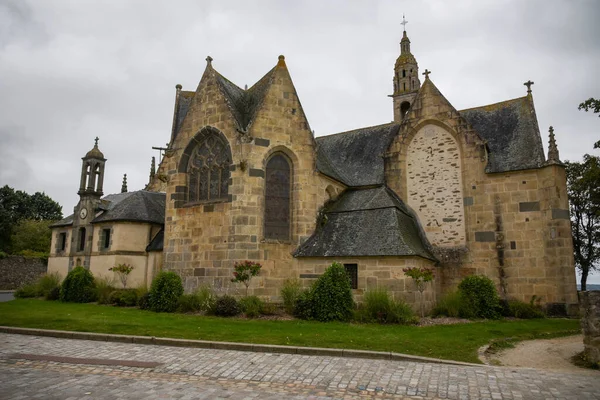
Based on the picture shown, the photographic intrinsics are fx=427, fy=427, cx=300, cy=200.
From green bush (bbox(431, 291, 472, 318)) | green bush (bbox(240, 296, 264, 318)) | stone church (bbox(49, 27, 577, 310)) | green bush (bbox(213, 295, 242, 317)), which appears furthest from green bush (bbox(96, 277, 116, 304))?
green bush (bbox(431, 291, 472, 318))

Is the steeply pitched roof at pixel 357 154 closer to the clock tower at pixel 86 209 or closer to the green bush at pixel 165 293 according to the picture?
the green bush at pixel 165 293

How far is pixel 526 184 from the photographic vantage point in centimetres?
1817

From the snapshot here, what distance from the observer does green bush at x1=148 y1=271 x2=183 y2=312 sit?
16703mm

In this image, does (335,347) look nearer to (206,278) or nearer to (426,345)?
(426,345)

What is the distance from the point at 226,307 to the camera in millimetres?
15211

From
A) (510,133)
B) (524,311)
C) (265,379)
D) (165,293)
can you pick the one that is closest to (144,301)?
(165,293)

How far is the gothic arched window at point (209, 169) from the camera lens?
18.6 metres

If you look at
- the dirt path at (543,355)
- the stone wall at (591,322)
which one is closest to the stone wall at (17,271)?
the dirt path at (543,355)

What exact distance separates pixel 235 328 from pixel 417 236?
33.2 feet

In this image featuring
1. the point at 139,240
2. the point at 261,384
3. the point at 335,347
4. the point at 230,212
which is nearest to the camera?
the point at 261,384

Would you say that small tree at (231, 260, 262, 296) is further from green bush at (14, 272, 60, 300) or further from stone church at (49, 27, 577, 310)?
green bush at (14, 272, 60, 300)

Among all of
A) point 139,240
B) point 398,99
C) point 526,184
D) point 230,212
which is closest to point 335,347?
point 230,212

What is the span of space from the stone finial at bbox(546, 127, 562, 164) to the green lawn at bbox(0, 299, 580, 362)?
635 centimetres

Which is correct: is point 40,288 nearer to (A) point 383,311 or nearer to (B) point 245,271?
(B) point 245,271
